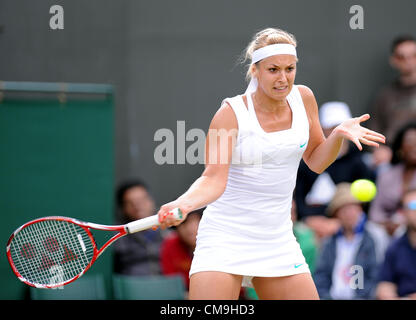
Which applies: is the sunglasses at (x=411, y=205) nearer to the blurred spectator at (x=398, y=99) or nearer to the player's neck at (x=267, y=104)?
the blurred spectator at (x=398, y=99)

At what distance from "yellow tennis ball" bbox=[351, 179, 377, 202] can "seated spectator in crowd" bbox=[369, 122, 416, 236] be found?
11 cm

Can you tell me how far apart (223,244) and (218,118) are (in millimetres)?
535

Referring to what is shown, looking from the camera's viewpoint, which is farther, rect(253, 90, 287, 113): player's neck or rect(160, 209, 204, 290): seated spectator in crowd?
rect(160, 209, 204, 290): seated spectator in crowd

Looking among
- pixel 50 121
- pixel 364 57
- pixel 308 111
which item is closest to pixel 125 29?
pixel 50 121

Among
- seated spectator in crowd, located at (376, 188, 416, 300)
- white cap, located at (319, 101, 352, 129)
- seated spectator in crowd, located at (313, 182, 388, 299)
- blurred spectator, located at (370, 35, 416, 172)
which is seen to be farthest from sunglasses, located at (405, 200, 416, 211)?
blurred spectator, located at (370, 35, 416, 172)

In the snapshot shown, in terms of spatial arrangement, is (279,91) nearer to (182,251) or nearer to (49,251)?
(49,251)

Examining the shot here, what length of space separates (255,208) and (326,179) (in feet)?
8.55

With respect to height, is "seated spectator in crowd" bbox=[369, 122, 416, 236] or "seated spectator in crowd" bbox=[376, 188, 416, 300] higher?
"seated spectator in crowd" bbox=[369, 122, 416, 236]

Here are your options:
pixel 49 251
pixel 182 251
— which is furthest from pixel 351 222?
pixel 49 251

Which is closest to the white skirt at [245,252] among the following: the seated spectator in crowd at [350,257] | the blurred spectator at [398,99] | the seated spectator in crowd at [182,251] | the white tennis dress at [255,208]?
the white tennis dress at [255,208]

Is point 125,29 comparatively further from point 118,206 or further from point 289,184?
point 289,184

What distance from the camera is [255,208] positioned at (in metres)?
3.53

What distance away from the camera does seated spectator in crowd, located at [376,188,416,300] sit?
5000 mm

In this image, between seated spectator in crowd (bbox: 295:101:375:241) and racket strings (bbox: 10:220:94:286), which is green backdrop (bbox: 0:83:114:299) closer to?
seated spectator in crowd (bbox: 295:101:375:241)
